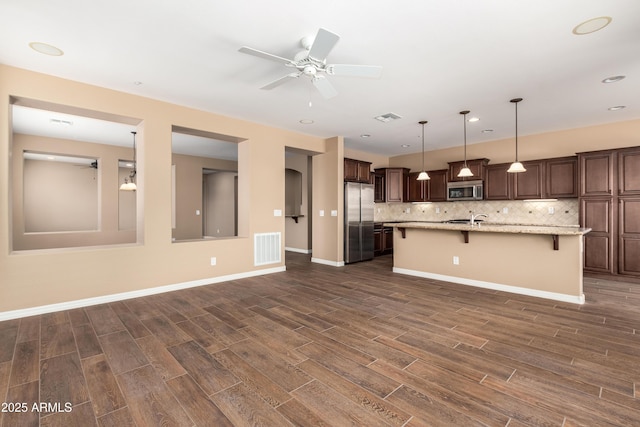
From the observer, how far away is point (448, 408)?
70.4 inches

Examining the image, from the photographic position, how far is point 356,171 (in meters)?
6.77

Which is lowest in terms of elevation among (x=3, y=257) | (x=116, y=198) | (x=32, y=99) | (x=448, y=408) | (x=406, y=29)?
(x=448, y=408)

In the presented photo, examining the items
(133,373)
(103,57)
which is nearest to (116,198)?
(103,57)

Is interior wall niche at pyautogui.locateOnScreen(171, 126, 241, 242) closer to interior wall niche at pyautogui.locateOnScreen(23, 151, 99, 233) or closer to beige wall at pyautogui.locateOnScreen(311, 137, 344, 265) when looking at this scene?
beige wall at pyautogui.locateOnScreen(311, 137, 344, 265)

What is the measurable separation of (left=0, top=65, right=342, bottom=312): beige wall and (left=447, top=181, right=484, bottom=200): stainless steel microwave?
3759 mm

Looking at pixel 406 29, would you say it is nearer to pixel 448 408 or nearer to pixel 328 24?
pixel 328 24

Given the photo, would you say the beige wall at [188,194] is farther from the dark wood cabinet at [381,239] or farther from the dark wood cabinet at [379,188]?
the dark wood cabinet at [381,239]

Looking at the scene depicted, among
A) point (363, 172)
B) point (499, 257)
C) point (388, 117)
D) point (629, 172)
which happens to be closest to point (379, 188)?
point (363, 172)

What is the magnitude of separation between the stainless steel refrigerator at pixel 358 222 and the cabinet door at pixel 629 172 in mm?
4442

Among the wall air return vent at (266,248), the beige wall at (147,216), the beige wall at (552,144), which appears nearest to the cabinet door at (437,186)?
the beige wall at (552,144)

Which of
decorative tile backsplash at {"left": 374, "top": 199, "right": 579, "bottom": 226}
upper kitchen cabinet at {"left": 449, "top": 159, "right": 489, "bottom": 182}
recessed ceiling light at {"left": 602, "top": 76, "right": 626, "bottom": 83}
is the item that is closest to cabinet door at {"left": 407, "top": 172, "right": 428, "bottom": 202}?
decorative tile backsplash at {"left": 374, "top": 199, "right": 579, "bottom": 226}

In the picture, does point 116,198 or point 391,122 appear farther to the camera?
point 116,198

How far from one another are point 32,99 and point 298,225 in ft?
20.2

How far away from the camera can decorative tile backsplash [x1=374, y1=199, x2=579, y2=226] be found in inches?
233
